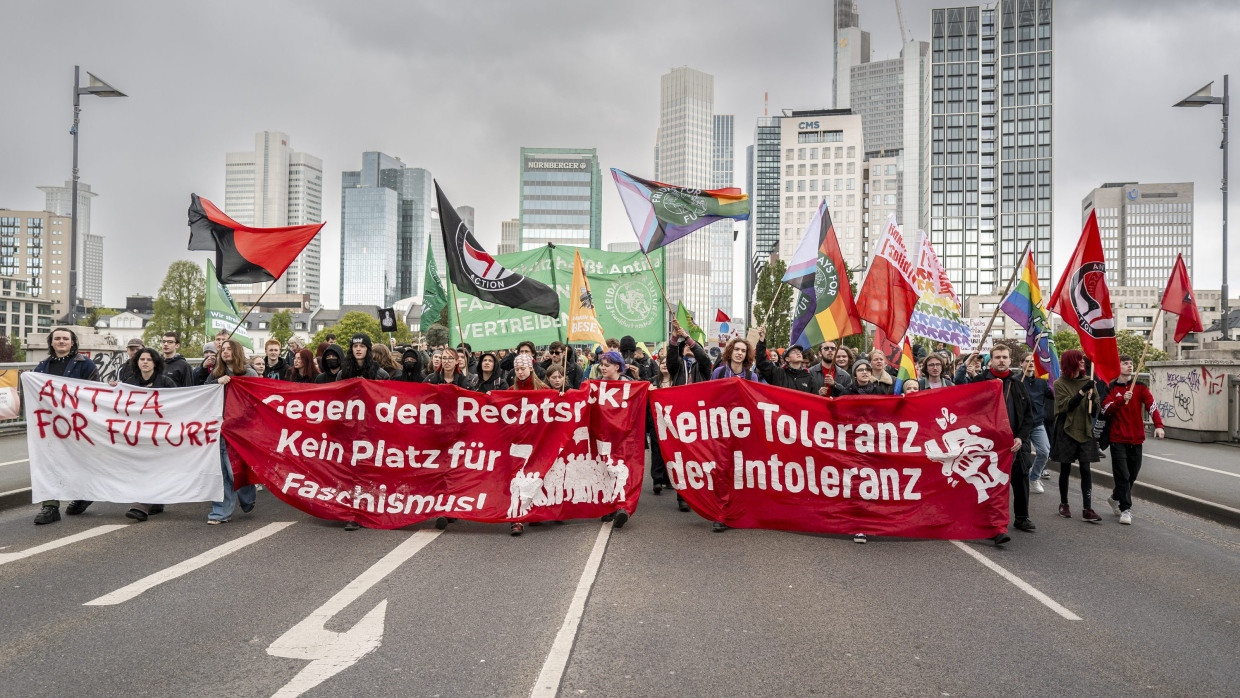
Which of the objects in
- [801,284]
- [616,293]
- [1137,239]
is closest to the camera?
[801,284]

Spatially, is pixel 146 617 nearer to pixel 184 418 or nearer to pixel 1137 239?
pixel 184 418

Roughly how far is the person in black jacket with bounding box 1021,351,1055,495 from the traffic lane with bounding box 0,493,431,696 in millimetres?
7058

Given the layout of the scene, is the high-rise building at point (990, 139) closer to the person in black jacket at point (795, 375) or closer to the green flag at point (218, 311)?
the green flag at point (218, 311)

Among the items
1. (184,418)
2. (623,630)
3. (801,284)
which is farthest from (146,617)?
(801,284)

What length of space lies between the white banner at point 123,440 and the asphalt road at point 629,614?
1.53 feet

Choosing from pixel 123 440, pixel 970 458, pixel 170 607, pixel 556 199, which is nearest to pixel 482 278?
pixel 123 440

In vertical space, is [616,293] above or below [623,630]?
above

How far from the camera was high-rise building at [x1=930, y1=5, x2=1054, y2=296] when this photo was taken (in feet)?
492

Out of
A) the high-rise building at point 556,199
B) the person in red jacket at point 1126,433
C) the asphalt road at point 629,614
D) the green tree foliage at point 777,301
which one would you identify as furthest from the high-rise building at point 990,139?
the asphalt road at point 629,614

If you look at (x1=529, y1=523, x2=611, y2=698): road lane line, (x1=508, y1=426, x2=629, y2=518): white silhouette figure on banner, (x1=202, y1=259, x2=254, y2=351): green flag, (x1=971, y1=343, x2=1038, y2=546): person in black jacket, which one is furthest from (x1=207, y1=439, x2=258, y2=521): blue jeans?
(x1=202, y1=259, x2=254, y2=351): green flag

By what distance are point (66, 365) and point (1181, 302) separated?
40.8 feet

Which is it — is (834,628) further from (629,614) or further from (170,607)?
(170,607)

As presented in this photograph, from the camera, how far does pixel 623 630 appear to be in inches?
177

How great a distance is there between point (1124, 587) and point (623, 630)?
12.2ft
